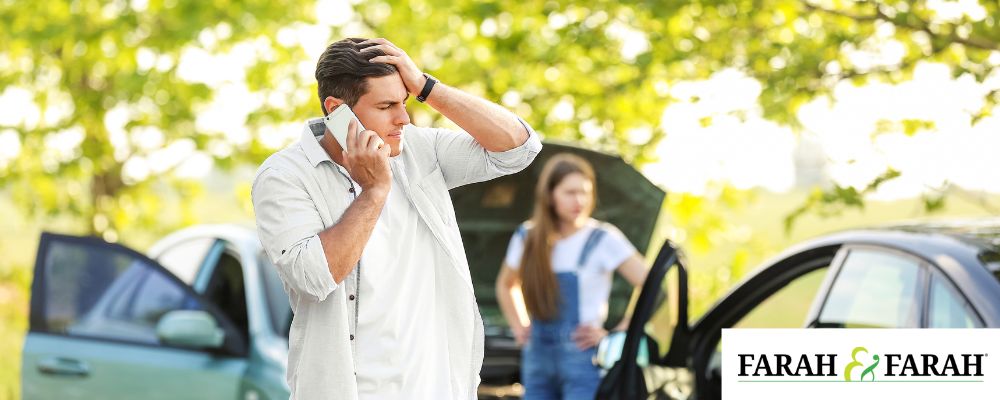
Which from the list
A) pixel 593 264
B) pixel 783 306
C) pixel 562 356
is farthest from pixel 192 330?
pixel 783 306

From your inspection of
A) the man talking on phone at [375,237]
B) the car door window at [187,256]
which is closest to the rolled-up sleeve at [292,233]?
the man talking on phone at [375,237]

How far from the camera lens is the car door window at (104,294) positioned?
600 cm

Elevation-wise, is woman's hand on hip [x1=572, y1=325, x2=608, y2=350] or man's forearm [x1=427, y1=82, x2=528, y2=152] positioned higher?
man's forearm [x1=427, y1=82, x2=528, y2=152]

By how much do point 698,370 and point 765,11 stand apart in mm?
3974

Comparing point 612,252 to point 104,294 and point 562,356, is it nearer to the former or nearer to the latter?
point 562,356

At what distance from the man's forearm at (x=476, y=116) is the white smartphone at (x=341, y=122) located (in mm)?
224

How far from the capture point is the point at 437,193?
3238mm

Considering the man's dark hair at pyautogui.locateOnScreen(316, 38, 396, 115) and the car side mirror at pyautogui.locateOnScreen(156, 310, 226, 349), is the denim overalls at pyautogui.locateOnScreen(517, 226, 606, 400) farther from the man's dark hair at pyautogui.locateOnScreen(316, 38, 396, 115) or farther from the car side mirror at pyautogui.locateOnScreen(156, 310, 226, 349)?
the man's dark hair at pyautogui.locateOnScreen(316, 38, 396, 115)

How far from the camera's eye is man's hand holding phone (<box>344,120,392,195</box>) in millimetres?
2945

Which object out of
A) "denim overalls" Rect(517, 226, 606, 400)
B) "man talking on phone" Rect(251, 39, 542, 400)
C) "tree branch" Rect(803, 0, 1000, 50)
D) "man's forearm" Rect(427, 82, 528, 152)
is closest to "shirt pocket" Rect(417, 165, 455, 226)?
"man talking on phone" Rect(251, 39, 542, 400)

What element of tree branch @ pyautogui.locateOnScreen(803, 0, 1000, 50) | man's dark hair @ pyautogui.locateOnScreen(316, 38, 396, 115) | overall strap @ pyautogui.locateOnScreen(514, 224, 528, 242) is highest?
tree branch @ pyautogui.locateOnScreen(803, 0, 1000, 50)

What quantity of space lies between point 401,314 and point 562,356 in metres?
2.62

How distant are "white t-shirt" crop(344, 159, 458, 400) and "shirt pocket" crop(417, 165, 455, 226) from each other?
0.06 m

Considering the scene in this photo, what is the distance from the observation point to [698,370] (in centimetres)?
498
